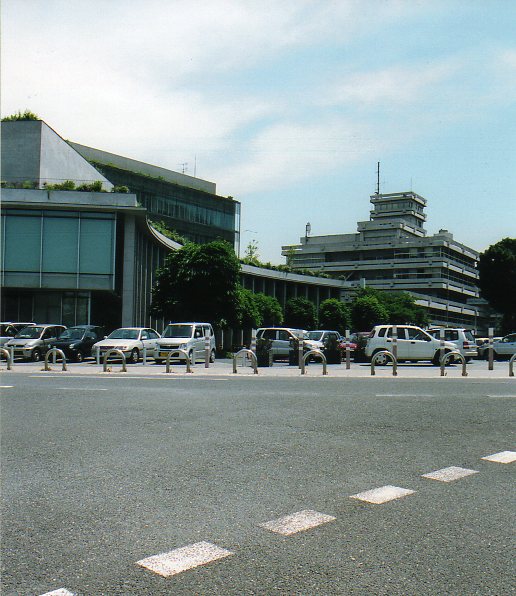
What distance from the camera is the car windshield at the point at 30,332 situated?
30422mm

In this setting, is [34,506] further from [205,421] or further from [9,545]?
[205,421]

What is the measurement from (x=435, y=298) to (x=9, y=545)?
4039 inches

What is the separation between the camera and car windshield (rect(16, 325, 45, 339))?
30422 mm

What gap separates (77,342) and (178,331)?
14.1 feet

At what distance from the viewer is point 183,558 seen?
13.3 ft

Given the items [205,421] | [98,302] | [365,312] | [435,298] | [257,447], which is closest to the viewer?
[257,447]

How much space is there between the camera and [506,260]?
81.4m

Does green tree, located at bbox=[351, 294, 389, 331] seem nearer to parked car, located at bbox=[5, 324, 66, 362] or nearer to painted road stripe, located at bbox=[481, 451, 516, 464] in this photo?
parked car, located at bbox=[5, 324, 66, 362]

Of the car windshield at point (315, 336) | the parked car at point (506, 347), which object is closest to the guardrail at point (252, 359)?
the car windshield at point (315, 336)

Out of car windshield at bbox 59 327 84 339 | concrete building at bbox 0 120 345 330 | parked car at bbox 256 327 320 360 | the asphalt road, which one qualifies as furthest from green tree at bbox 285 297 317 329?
the asphalt road

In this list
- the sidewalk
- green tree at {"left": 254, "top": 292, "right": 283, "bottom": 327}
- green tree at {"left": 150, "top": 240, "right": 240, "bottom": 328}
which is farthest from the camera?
green tree at {"left": 254, "top": 292, "right": 283, "bottom": 327}

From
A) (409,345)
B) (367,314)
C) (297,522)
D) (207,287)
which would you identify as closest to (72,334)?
(207,287)

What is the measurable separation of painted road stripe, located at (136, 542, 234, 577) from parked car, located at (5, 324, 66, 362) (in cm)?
2662

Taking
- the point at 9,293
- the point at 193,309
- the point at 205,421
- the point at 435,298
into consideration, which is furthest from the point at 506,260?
the point at 205,421
